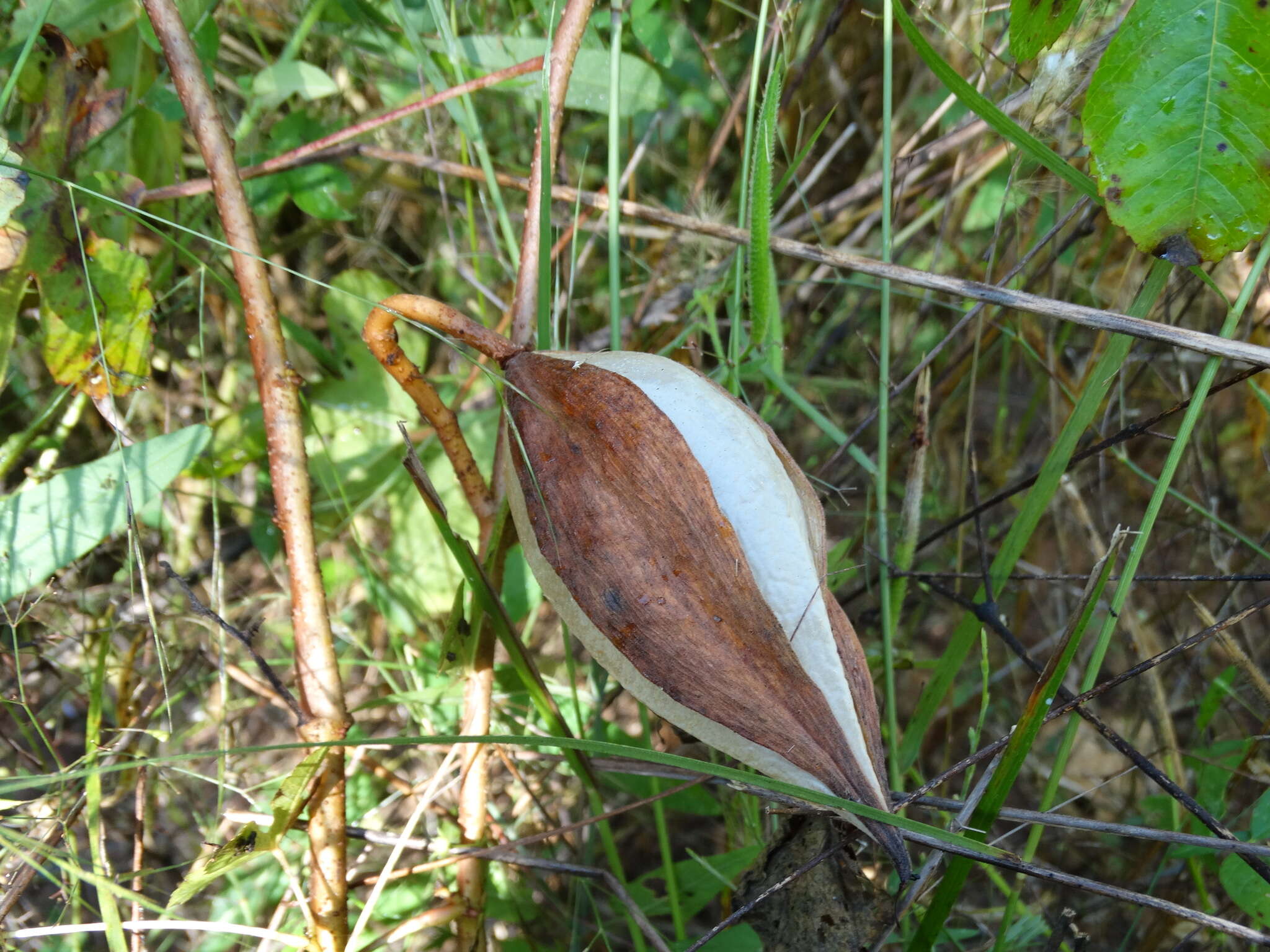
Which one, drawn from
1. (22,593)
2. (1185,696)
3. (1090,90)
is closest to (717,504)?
(1090,90)

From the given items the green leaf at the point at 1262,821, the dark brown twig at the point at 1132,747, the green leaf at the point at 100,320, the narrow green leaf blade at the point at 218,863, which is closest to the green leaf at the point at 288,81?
the green leaf at the point at 100,320

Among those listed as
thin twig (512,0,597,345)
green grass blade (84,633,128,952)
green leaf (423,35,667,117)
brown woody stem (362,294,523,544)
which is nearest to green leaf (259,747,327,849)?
green grass blade (84,633,128,952)

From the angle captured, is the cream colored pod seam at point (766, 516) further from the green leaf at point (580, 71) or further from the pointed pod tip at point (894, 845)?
the green leaf at point (580, 71)

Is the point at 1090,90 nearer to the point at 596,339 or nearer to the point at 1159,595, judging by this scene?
the point at 596,339

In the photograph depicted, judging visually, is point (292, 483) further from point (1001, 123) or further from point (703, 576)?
point (1001, 123)

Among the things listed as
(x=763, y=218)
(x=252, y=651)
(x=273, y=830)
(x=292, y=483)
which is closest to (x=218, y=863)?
(x=273, y=830)

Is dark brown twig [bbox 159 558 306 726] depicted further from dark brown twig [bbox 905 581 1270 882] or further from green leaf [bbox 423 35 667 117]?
green leaf [bbox 423 35 667 117]
